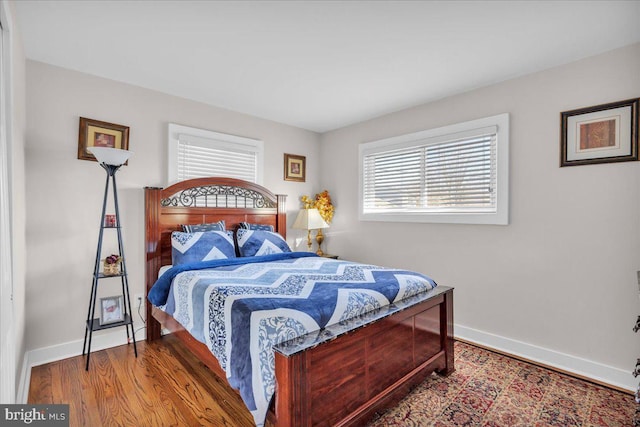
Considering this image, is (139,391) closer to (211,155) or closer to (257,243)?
(257,243)

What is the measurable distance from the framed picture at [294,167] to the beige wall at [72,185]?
149cm

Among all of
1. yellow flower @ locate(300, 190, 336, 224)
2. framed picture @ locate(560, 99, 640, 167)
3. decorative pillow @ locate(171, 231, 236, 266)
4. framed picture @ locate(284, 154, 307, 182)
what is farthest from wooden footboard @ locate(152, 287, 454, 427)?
framed picture @ locate(284, 154, 307, 182)

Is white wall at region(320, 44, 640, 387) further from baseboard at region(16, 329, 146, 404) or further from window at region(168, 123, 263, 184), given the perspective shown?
baseboard at region(16, 329, 146, 404)

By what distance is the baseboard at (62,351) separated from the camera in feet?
7.05

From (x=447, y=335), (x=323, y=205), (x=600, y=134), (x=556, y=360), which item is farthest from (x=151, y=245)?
(x=600, y=134)

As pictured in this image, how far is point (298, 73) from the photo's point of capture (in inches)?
109

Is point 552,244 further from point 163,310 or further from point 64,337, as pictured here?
point 64,337

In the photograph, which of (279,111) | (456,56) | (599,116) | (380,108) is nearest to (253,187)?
(279,111)

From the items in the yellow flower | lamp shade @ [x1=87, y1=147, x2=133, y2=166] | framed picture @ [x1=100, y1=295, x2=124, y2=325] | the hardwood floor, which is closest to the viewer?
the hardwood floor

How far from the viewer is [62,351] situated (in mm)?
2627

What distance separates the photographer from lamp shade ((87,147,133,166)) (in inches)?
95.3

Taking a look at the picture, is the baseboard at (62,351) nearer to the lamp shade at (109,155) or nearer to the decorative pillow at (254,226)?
the decorative pillow at (254,226)

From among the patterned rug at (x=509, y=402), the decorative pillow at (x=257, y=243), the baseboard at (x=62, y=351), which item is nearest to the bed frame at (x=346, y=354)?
the patterned rug at (x=509, y=402)

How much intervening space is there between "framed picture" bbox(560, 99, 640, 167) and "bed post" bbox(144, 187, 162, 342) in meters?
3.59
